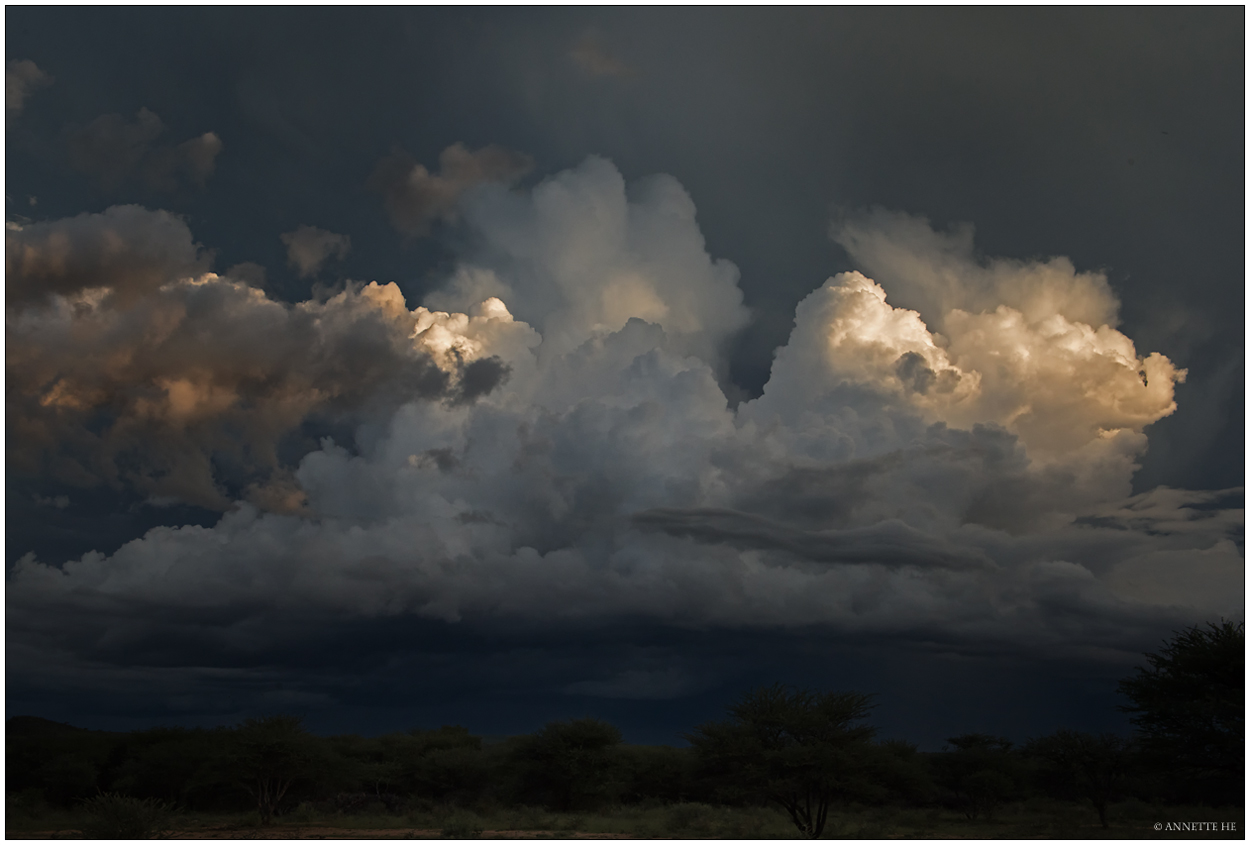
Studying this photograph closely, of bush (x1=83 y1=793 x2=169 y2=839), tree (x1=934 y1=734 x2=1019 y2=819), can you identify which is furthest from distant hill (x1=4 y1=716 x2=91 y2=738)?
tree (x1=934 y1=734 x2=1019 y2=819)

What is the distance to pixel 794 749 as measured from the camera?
148 feet

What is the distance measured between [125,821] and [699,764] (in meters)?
34.4

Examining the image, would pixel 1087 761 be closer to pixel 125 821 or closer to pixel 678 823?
pixel 678 823

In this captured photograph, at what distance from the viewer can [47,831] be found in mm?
49250

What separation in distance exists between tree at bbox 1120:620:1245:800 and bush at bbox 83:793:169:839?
5692 centimetres

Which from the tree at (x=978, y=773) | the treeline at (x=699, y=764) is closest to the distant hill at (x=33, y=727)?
the treeline at (x=699, y=764)

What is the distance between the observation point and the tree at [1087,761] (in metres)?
64.1

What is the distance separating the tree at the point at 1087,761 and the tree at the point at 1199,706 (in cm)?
1578

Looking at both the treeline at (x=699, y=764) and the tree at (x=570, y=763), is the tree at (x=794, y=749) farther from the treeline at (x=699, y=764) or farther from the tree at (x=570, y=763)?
the tree at (x=570, y=763)

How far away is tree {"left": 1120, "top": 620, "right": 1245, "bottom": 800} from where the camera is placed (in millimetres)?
43719

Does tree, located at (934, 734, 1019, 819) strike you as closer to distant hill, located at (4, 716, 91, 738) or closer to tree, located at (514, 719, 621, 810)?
tree, located at (514, 719, 621, 810)

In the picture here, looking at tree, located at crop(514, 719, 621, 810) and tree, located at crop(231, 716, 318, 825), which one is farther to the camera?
tree, located at crop(514, 719, 621, 810)

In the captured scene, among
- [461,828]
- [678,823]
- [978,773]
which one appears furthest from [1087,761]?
[461,828]

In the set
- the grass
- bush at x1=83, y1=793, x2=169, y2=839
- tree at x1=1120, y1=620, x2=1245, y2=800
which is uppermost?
tree at x1=1120, y1=620, x2=1245, y2=800
